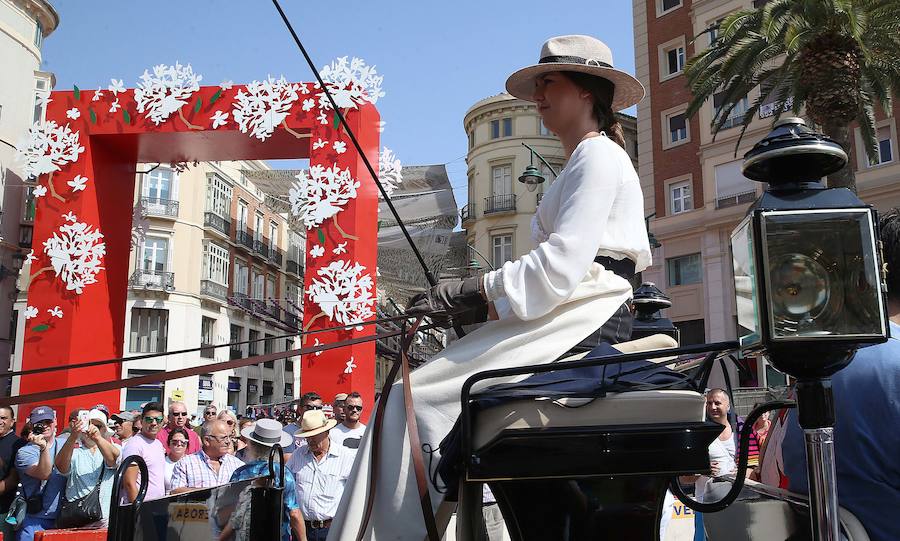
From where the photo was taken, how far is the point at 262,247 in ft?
161

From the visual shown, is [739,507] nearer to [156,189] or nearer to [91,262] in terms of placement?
[91,262]

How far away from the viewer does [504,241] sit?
41.5m

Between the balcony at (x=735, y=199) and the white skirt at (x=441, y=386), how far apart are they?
24646mm

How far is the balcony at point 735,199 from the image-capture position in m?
25.7

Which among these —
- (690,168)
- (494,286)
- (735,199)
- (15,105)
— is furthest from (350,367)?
(15,105)

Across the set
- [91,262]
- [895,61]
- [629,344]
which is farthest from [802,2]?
[629,344]

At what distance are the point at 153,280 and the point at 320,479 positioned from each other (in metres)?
34.5

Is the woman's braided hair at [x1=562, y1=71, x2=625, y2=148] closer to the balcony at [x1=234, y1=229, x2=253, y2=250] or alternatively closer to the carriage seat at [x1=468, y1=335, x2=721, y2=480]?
the carriage seat at [x1=468, y1=335, x2=721, y2=480]

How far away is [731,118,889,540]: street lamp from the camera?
5.57 feet

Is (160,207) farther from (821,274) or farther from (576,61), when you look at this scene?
(821,274)

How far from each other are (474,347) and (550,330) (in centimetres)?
25

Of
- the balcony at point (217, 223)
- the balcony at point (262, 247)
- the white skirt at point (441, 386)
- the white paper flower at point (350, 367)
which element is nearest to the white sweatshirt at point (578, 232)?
the white skirt at point (441, 386)

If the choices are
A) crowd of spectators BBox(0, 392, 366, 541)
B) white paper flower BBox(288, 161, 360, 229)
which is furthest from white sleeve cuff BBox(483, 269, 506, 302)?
white paper flower BBox(288, 161, 360, 229)

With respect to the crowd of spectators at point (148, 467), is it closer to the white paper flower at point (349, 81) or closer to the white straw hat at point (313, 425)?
the white straw hat at point (313, 425)
